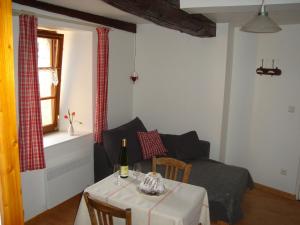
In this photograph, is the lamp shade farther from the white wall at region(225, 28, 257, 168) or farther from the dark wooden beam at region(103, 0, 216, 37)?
the white wall at region(225, 28, 257, 168)

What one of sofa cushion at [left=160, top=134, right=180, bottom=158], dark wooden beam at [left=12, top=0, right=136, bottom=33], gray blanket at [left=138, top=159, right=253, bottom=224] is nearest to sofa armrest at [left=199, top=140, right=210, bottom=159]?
gray blanket at [left=138, top=159, right=253, bottom=224]

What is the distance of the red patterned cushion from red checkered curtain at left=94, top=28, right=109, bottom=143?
553 mm

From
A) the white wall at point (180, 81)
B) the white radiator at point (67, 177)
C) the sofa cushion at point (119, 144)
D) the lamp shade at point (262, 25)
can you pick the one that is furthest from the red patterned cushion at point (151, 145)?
the lamp shade at point (262, 25)

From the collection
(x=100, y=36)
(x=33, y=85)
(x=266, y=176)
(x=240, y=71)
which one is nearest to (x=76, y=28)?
(x=100, y=36)

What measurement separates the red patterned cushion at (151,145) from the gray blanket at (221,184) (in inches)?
5.2

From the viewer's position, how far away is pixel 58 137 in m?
3.89

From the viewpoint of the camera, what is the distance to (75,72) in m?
4.11

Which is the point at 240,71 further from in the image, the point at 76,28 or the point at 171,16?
the point at 76,28

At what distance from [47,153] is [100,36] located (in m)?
1.65

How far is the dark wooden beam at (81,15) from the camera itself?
311cm

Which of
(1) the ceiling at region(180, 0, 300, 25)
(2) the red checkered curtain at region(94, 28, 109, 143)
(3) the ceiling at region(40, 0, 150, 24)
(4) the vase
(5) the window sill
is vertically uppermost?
(3) the ceiling at region(40, 0, 150, 24)

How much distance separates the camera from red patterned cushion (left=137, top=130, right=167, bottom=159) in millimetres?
4105

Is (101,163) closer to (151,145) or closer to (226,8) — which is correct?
(151,145)

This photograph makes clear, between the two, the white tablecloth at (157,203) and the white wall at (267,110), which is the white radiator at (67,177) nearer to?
the white tablecloth at (157,203)
